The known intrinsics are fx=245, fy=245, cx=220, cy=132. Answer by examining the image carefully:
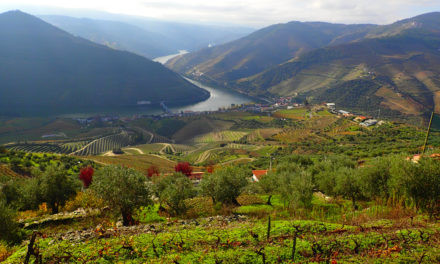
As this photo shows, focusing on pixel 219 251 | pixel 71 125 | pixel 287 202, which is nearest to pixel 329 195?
pixel 287 202

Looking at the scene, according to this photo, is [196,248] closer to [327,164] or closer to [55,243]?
[55,243]

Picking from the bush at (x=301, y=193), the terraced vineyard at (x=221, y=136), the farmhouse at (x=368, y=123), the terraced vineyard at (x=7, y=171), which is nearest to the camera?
the bush at (x=301, y=193)

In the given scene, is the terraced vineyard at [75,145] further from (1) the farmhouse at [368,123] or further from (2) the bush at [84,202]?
(1) the farmhouse at [368,123]

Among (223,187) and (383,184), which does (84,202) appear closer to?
(223,187)

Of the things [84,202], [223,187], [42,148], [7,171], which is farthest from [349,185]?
[42,148]

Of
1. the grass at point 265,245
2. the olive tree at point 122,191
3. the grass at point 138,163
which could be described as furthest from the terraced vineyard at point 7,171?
the grass at point 265,245

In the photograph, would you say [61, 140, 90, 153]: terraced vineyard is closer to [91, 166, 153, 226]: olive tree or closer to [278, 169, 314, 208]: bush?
[91, 166, 153, 226]: olive tree
